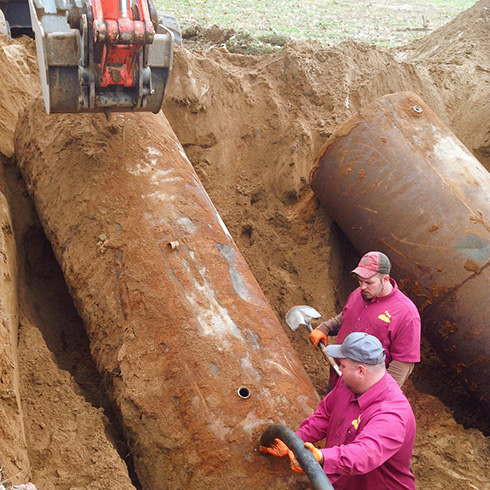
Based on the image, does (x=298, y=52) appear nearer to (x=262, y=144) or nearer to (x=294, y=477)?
(x=262, y=144)

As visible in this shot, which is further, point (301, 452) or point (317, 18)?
point (317, 18)

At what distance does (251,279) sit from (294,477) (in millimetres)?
1394

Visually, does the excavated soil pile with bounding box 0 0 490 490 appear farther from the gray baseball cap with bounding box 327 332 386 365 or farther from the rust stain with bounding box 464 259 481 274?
the gray baseball cap with bounding box 327 332 386 365

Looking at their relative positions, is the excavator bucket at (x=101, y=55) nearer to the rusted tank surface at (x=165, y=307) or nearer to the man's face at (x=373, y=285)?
Answer: the rusted tank surface at (x=165, y=307)

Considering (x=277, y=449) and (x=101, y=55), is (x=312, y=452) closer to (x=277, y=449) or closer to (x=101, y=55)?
(x=277, y=449)

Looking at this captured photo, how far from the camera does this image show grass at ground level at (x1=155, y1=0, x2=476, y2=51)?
1228cm

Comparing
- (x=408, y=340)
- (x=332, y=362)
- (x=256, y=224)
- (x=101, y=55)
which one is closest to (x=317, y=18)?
(x=256, y=224)

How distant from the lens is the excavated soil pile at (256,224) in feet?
12.2

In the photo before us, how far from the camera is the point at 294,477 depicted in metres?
3.39

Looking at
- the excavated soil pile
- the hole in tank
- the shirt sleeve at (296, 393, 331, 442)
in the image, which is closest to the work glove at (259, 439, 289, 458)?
the shirt sleeve at (296, 393, 331, 442)

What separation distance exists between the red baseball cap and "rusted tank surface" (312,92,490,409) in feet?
2.95

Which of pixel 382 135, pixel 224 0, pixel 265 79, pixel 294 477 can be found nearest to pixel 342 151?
pixel 382 135

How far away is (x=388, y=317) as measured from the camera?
394 centimetres

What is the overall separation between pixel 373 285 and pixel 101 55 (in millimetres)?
2316
